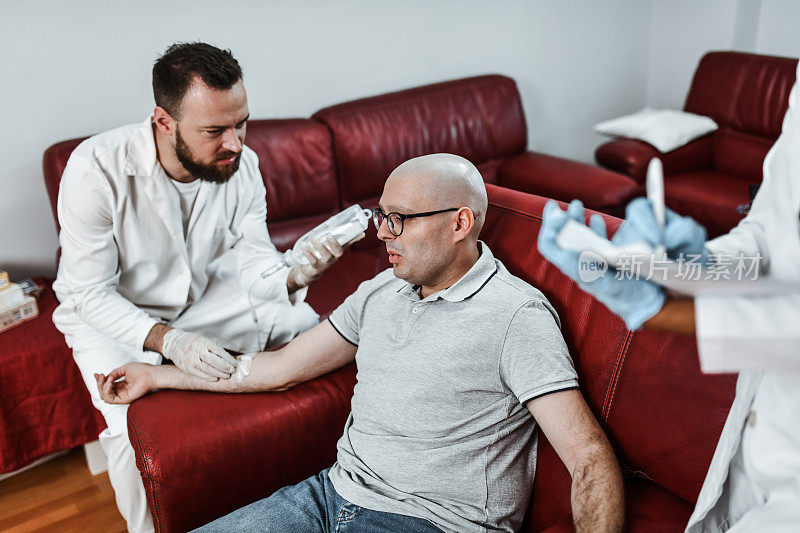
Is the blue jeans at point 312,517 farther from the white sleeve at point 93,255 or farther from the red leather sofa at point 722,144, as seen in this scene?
the red leather sofa at point 722,144

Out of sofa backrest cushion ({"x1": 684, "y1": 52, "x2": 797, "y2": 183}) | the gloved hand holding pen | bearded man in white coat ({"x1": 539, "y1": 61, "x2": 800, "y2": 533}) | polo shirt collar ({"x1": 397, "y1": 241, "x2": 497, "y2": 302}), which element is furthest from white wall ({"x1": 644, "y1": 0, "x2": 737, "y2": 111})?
the gloved hand holding pen

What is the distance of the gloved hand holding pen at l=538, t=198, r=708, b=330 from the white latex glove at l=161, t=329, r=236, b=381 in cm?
101

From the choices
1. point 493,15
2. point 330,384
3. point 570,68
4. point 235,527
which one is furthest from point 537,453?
point 570,68

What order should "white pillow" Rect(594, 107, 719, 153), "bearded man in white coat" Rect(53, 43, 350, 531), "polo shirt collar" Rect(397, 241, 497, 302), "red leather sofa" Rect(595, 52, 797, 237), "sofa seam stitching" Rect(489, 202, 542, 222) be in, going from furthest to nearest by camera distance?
1. "white pillow" Rect(594, 107, 719, 153)
2. "red leather sofa" Rect(595, 52, 797, 237)
3. "bearded man in white coat" Rect(53, 43, 350, 531)
4. "sofa seam stitching" Rect(489, 202, 542, 222)
5. "polo shirt collar" Rect(397, 241, 497, 302)

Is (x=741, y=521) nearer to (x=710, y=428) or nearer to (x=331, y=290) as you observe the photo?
(x=710, y=428)

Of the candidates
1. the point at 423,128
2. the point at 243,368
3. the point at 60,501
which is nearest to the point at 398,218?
the point at 243,368

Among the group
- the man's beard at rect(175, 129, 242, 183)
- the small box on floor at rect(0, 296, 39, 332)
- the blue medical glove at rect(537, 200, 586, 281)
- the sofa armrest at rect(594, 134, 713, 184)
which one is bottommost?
the sofa armrest at rect(594, 134, 713, 184)

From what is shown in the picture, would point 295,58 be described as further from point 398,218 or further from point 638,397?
point 638,397

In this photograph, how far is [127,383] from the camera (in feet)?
5.61

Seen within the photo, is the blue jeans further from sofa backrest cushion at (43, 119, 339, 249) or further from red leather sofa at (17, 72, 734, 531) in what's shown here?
sofa backrest cushion at (43, 119, 339, 249)

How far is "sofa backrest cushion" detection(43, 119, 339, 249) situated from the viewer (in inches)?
106

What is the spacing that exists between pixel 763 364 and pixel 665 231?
0.21m

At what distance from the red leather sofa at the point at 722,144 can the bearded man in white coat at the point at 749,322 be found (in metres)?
2.28

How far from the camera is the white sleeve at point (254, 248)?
214cm
